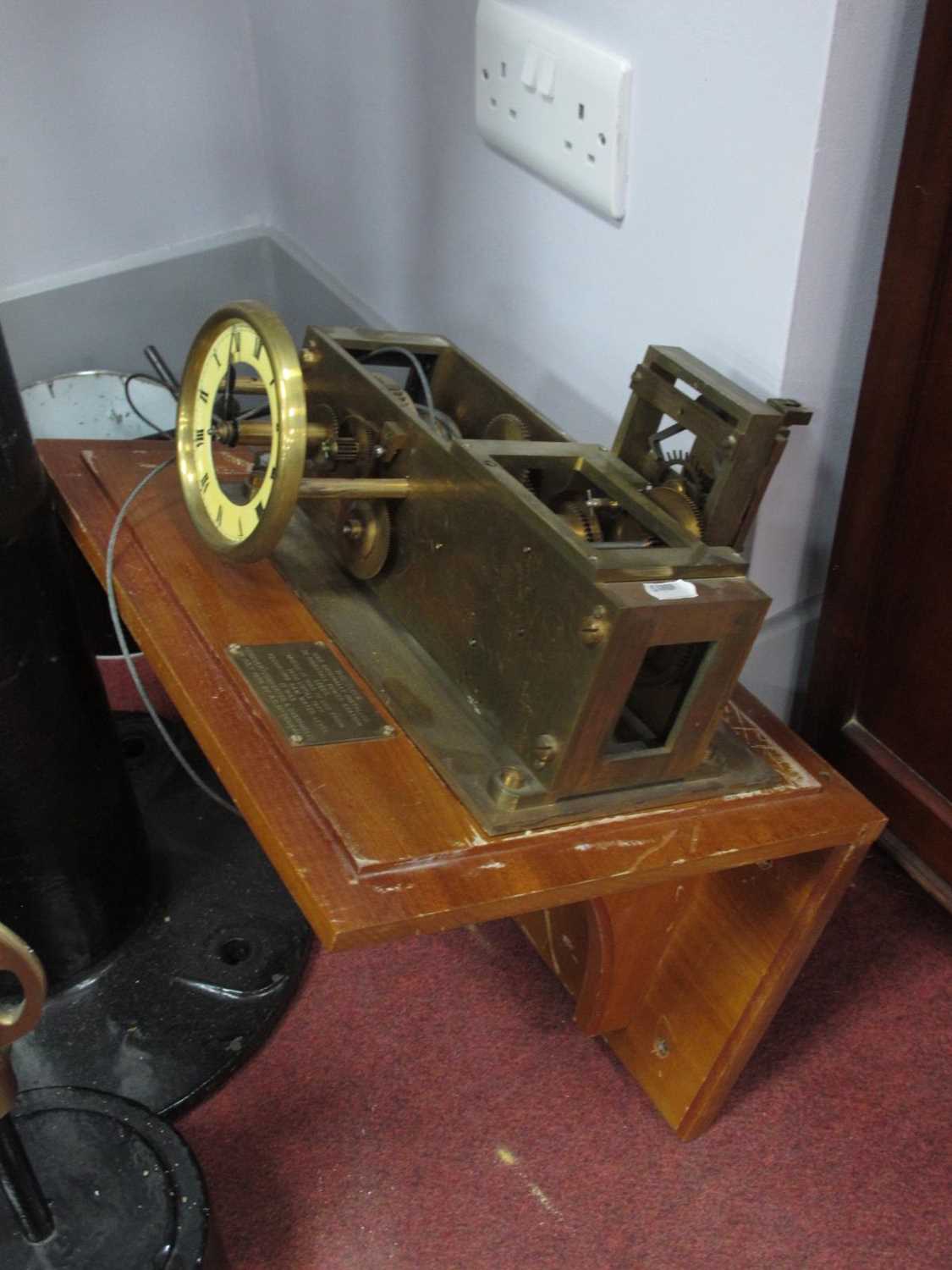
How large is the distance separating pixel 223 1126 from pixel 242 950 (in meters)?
0.17

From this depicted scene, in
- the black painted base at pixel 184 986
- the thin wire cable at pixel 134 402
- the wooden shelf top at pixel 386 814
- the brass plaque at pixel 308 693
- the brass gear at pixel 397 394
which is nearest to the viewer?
the wooden shelf top at pixel 386 814

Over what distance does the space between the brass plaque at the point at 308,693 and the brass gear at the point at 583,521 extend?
0.19 m

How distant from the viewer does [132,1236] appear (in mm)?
863

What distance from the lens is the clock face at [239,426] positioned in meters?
0.81

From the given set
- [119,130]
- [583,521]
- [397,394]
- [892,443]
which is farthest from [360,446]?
[119,130]

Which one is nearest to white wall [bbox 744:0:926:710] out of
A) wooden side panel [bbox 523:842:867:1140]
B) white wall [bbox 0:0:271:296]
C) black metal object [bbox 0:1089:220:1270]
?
wooden side panel [bbox 523:842:867:1140]

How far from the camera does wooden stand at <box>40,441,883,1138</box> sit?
2.40ft

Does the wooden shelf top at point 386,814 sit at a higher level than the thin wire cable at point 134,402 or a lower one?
higher

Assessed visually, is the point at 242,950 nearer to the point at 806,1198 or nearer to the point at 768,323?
the point at 806,1198

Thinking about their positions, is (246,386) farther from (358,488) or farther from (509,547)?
(509,547)

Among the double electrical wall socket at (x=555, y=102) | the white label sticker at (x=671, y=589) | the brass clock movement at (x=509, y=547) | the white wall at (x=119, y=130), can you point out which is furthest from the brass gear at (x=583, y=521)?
the white wall at (x=119, y=130)

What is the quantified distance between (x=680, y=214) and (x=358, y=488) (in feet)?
1.12

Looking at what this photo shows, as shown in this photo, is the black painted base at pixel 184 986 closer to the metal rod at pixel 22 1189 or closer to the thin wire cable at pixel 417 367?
the metal rod at pixel 22 1189

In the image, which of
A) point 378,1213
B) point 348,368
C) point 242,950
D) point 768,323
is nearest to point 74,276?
point 348,368
